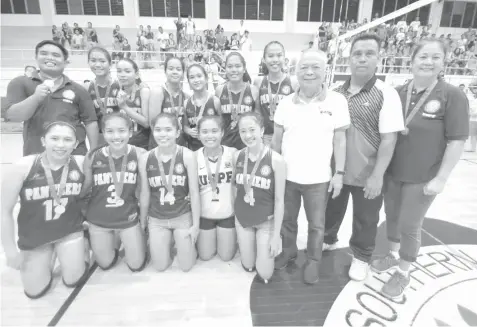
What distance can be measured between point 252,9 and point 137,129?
16206mm

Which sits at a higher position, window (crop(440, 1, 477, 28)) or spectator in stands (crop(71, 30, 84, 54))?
window (crop(440, 1, 477, 28))

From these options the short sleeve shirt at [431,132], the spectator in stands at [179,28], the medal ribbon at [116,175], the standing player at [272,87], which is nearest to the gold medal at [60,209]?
the medal ribbon at [116,175]

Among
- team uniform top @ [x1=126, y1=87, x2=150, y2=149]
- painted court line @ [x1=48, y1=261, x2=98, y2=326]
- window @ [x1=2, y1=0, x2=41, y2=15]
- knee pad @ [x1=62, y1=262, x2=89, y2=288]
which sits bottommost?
painted court line @ [x1=48, y1=261, x2=98, y2=326]

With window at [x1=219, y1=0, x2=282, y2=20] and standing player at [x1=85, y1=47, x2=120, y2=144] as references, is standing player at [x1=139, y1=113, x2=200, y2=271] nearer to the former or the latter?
standing player at [x1=85, y1=47, x2=120, y2=144]

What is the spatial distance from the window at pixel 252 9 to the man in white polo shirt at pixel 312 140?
16.5m

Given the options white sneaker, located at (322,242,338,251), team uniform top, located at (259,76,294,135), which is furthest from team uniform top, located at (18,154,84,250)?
white sneaker, located at (322,242,338,251)

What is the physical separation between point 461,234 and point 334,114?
2.58 m

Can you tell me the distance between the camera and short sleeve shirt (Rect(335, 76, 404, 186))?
2213mm

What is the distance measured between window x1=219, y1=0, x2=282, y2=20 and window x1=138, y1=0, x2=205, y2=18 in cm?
136

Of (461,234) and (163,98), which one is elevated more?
(163,98)

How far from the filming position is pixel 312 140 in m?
2.32

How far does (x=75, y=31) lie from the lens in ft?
43.5

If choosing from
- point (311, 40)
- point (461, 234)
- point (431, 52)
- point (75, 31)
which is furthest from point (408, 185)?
point (311, 40)

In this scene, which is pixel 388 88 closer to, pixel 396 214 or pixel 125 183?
pixel 396 214
